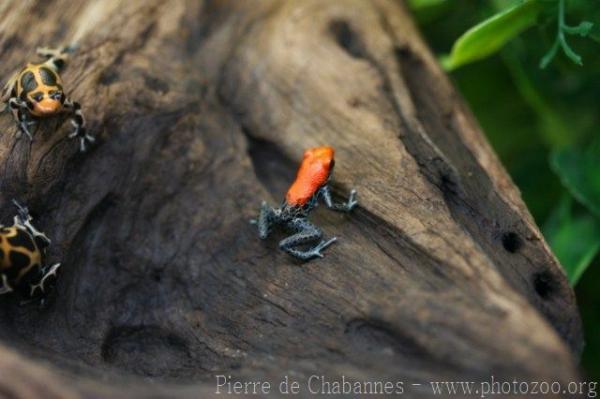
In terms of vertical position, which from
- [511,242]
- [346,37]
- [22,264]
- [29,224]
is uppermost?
[346,37]

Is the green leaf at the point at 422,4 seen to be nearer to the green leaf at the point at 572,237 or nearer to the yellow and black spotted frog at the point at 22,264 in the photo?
the green leaf at the point at 572,237

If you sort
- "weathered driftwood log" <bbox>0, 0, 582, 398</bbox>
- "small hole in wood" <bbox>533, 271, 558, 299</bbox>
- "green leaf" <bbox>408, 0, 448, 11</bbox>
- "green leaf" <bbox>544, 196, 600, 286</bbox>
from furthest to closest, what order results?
"green leaf" <bbox>408, 0, 448, 11</bbox>, "green leaf" <bbox>544, 196, 600, 286</bbox>, "small hole in wood" <bbox>533, 271, 558, 299</bbox>, "weathered driftwood log" <bbox>0, 0, 582, 398</bbox>

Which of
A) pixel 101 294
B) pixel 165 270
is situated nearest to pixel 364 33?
pixel 165 270

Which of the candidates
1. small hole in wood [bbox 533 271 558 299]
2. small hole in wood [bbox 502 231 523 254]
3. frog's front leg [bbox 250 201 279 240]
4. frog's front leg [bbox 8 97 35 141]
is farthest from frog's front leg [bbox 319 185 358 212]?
frog's front leg [bbox 8 97 35 141]

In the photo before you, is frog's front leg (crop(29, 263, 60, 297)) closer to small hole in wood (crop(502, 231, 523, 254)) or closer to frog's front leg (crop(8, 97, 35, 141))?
frog's front leg (crop(8, 97, 35, 141))

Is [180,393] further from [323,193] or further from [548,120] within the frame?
[548,120]

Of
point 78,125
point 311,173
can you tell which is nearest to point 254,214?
point 311,173

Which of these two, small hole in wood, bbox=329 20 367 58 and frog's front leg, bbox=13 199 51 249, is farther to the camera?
small hole in wood, bbox=329 20 367 58

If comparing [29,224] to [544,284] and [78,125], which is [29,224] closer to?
[78,125]
